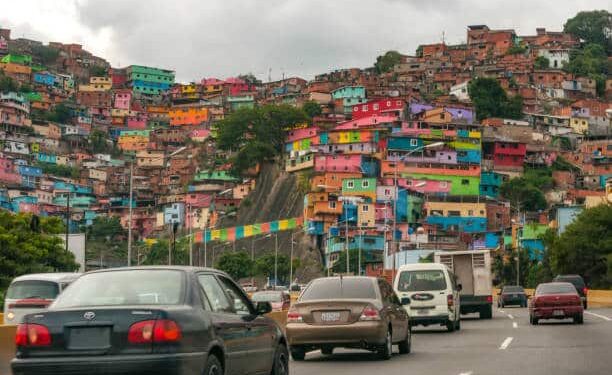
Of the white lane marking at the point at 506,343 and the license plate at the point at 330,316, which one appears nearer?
the license plate at the point at 330,316

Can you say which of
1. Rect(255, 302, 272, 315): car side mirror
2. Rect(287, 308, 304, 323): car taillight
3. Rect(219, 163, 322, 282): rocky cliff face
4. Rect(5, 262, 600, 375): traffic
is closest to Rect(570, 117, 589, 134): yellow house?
Rect(219, 163, 322, 282): rocky cliff face

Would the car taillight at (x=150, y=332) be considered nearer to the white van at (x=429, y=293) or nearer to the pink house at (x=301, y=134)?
the white van at (x=429, y=293)

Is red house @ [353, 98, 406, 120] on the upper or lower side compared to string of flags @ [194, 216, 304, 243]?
upper

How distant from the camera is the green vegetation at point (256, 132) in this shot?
16762 cm

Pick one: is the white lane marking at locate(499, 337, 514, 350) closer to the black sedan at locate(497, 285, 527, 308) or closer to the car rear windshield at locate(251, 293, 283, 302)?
the car rear windshield at locate(251, 293, 283, 302)

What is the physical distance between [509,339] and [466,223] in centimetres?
11457

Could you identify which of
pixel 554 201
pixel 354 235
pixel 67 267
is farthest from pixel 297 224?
pixel 67 267

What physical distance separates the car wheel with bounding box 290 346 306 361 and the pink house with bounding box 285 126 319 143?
5496 inches

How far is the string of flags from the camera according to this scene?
14488 cm

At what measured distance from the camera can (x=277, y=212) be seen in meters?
151

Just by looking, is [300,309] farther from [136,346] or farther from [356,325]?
[136,346]

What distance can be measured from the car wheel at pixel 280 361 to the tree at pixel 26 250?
170 feet

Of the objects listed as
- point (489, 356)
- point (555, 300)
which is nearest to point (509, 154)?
point (555, 300)

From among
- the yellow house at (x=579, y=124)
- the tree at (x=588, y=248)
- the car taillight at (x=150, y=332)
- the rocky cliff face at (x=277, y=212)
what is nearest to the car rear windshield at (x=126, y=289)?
the car taillight at (x=150, y=332)
